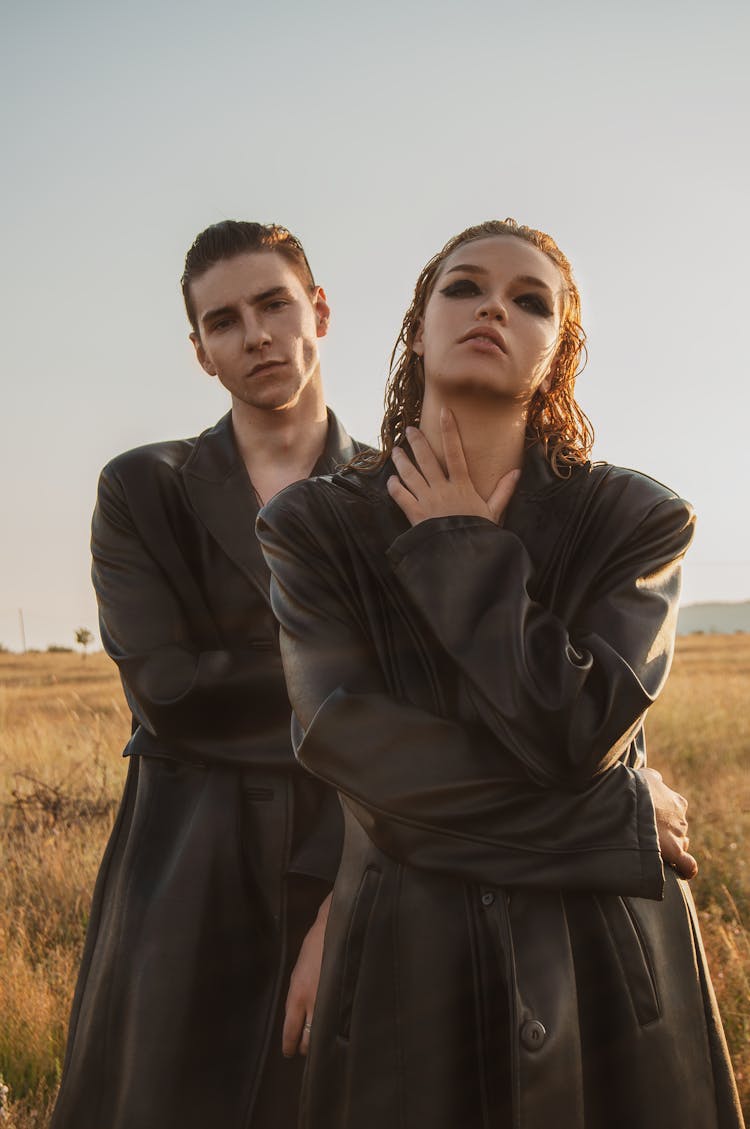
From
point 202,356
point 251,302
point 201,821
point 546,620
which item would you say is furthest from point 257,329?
point 546,620

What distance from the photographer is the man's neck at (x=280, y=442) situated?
11.9 feet

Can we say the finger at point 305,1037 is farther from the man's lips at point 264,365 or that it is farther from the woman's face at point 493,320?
the man's lips at point 264,365

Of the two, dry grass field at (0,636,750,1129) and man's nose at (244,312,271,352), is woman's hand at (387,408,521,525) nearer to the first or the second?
man's nose at (244,312,271,352)

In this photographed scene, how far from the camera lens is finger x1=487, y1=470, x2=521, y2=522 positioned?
255 cm

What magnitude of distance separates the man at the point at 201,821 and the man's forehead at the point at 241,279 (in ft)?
0.05

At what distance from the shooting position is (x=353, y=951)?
2.37 meters

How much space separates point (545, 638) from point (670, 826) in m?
0.50

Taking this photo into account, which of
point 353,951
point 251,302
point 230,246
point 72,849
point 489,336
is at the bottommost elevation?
point 72,849

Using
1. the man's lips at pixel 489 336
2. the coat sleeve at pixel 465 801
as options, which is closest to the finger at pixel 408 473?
the man's lips at pixel 489 336

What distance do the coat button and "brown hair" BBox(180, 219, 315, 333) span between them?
2.43m

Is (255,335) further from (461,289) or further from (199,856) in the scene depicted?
(199,856)

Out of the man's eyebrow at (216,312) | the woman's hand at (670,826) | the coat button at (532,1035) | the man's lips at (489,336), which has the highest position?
the man's eyebrow at (216,312)

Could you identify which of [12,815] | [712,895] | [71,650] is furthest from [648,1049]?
[71,650]

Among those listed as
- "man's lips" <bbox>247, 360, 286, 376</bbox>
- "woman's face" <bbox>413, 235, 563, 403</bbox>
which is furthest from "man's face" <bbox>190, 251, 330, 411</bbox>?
"woman's face" <bbox>413, 235, 563, 403</bbox>
